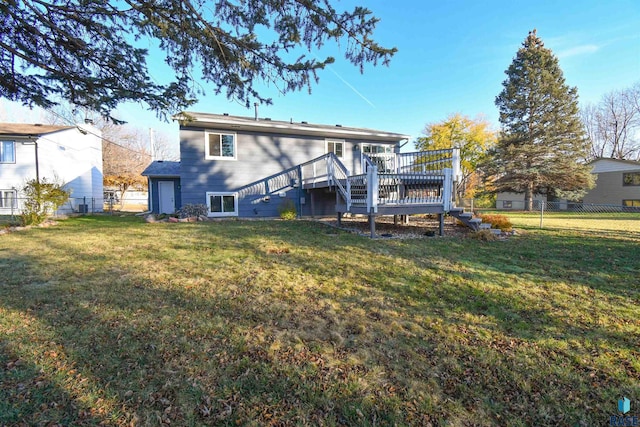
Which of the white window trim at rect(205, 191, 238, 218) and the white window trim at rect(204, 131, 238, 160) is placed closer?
the white window trim at rect(204, 131, 238, 160)

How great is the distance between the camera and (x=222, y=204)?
12.2m

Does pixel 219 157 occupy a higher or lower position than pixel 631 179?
higher

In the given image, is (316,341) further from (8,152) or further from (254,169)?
(8,152)

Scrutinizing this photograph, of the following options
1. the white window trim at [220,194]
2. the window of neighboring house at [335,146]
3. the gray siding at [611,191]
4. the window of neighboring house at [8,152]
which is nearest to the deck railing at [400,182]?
the window of neighboring house at [335,146]

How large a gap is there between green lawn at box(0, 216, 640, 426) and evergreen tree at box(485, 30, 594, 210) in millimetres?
18286

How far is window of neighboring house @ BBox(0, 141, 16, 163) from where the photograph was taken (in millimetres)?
15747

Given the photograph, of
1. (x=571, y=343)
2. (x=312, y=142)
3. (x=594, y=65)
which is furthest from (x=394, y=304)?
(x=594, y=65)

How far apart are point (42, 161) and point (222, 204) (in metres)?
12.5

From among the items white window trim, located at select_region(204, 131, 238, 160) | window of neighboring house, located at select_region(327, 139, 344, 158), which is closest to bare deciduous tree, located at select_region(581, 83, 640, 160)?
window of neighboring house, located at select_region(327, 139, 344, 158)

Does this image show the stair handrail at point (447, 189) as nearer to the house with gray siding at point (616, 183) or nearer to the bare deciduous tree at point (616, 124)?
the house with gray siding at point (616, 183)

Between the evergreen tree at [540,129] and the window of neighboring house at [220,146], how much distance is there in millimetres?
18947

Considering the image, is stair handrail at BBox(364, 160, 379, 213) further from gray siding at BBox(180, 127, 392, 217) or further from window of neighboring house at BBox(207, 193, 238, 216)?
window of neighboring house at BBox(207, 193, 238, 216)

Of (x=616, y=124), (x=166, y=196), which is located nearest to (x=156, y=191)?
(x=166, y=196)

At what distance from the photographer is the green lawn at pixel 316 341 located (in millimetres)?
1810
